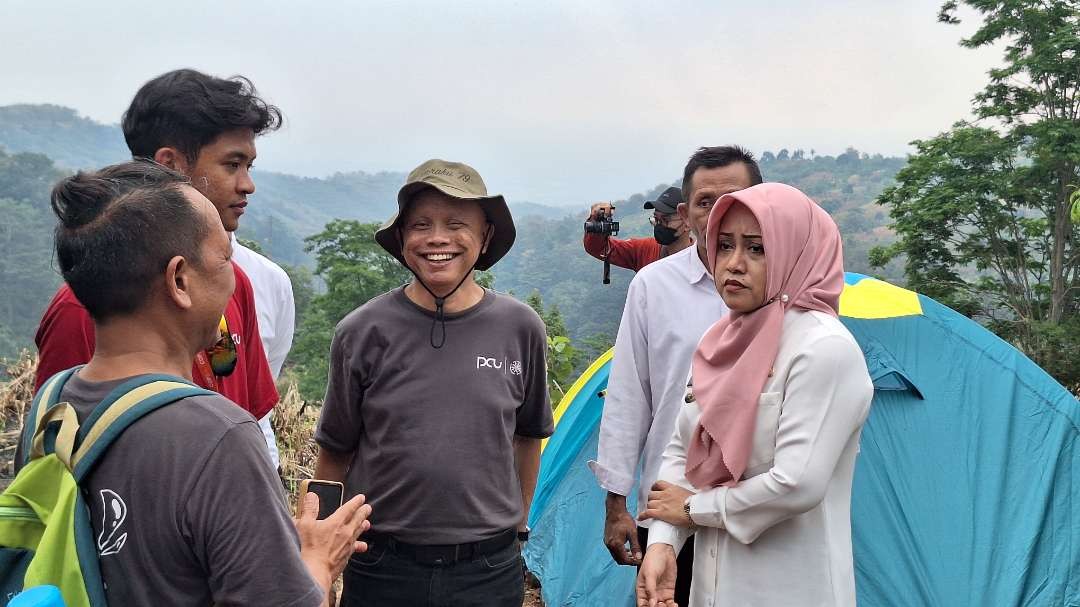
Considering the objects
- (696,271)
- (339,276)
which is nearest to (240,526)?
(696,271)

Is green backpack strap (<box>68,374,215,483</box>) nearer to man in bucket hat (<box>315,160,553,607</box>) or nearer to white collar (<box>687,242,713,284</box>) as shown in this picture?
man in bucket hat (<box>315,160,553,607</box>)

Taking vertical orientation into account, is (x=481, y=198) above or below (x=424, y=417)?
above

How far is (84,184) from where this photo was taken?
1.19 m

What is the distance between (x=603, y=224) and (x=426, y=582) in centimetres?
280

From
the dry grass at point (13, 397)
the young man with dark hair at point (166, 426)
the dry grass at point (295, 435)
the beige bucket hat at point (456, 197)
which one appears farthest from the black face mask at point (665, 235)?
the dry grass at point (13, 397)

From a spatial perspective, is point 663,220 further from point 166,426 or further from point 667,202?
point 166,426

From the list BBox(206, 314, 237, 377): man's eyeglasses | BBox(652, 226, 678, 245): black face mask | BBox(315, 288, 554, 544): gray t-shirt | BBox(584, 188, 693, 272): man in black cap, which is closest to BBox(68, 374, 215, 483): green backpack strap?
BBox(206, 314, 237, 377): man's eyeglasses

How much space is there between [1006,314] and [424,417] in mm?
22654

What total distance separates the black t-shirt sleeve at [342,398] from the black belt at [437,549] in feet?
0.86

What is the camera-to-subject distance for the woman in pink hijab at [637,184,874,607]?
5.49 ft

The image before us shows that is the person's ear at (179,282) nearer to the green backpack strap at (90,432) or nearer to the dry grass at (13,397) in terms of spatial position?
the green backpack strap at (90,432)

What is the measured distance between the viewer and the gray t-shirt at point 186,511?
108 centimetres

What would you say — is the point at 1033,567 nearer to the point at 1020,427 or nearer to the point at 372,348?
the point at 1020,427

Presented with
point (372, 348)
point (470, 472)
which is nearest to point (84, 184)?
point (372, 348)
